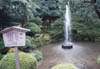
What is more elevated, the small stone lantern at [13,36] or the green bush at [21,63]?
the small stone lantern at [13,36]

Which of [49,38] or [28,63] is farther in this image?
[49,38]

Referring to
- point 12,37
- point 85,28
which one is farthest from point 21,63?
point 85,28

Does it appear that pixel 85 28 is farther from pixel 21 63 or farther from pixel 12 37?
pixel 12 37

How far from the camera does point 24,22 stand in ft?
32.0

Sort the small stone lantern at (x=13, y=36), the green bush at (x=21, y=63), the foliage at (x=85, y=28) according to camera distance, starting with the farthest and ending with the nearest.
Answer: the foliage at (x=85, y=28) → the green bush at (x=21, y=63) → the small stone lantern at (x=13, y=36)

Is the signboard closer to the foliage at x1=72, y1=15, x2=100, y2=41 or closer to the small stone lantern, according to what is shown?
the small stone lantern

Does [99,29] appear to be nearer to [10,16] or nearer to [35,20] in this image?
[35,20]

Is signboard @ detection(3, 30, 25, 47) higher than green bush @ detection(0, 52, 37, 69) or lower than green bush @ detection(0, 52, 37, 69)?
higher

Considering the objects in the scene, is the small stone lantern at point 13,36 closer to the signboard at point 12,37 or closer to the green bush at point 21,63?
the signboard at point 12,37

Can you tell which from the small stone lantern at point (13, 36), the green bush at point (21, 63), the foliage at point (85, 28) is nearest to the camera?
the small stone lantern at point (13, 36)

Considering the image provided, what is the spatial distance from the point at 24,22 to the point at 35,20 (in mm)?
2340

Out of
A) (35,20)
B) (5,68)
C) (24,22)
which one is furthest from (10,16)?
(5,68)

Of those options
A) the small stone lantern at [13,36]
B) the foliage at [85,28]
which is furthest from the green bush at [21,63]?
the foliage at [85,28]

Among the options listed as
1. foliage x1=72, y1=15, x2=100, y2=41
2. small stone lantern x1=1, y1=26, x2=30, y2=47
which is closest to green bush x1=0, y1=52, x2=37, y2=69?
small stone lantern x1=1, y1=26, x2=30, y2=47
